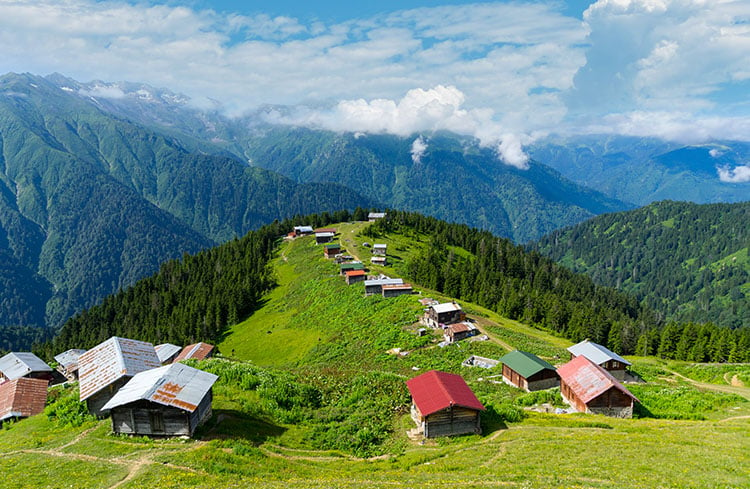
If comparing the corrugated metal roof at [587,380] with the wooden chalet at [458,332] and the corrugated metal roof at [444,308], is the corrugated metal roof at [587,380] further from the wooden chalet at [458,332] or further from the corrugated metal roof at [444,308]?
the corrugated metal roof at [444,308]

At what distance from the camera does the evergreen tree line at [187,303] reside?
389 feet

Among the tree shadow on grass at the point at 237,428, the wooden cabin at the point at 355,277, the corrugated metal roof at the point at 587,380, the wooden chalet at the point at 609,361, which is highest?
the wooden cabin at the point at 355,277

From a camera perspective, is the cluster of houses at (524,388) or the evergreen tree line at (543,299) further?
the evergreen tree line at (543,299)

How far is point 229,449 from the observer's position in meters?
30.1

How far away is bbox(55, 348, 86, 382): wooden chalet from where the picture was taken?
89.6 metres

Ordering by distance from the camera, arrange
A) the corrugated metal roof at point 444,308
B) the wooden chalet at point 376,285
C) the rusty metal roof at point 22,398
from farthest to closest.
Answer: the wooden chalet at point 376,285, the corrugated metal roof at point 444,308, the rusty metal roof at point 22,398

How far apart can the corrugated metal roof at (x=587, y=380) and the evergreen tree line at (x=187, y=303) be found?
3524 inches

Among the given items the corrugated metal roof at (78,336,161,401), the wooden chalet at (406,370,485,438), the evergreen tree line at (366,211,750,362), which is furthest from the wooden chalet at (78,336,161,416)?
the evergreen tree line at (366,211,750,362)

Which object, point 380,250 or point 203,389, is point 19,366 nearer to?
point 203,389

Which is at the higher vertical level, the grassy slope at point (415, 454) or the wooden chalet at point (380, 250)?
the wooden chalet at point (380, 250)

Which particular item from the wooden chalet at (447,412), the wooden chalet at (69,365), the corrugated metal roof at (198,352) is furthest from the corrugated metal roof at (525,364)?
the wooden chalet at (69,365)

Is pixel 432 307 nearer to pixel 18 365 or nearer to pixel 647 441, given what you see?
pixel 647 441

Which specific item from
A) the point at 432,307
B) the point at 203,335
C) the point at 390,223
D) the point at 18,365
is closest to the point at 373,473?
the point at 432,307

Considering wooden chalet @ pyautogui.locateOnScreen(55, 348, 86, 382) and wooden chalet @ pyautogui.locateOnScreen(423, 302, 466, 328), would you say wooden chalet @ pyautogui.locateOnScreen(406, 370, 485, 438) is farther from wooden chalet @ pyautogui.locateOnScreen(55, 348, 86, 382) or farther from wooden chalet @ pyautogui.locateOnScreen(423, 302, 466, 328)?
wooden chalet @ pyautogui.locateOnScreen(55, 348, 86, 382)
